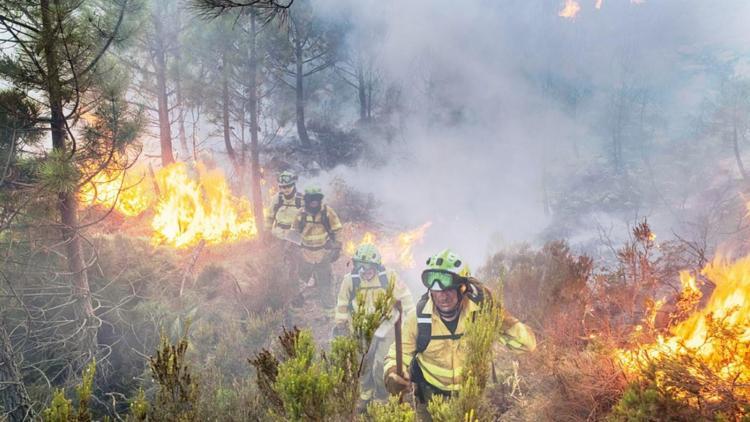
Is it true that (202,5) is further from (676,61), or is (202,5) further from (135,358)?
(676,61)

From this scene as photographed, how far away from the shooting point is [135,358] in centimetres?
691

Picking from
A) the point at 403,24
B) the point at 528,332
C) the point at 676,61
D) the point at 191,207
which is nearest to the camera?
the point at 528,332

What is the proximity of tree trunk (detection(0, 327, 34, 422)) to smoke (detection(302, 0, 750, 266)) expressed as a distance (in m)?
18.8

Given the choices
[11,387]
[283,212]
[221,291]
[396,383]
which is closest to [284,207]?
[283,212]

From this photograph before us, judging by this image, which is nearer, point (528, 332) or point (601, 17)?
Answer: point (528, 332)

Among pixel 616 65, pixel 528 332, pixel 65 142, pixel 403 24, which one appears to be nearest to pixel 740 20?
pixel 616 65

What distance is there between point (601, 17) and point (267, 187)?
35.0 metres

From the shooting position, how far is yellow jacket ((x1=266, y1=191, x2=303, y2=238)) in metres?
10.3

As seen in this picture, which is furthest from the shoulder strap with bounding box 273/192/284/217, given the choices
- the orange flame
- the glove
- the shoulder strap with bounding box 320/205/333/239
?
the orange flame

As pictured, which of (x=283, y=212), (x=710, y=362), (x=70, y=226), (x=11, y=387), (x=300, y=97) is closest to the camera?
(x=710, y=362)

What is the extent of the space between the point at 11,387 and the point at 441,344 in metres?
5.08

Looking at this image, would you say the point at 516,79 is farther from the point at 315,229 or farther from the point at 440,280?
the point at 440,280

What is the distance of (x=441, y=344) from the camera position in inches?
158

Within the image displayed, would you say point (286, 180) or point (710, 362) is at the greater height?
point (286, 180)
